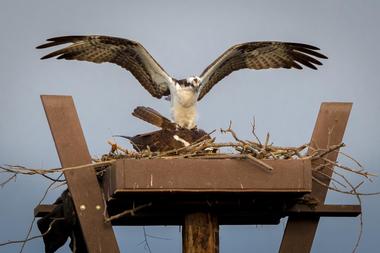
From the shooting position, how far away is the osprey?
290 inches

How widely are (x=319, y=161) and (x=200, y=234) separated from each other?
29.2 inches

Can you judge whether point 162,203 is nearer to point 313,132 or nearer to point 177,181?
point 177,181

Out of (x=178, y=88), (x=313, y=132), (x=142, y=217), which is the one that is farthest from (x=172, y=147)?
(x=178, y=88)

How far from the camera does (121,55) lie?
763 cm

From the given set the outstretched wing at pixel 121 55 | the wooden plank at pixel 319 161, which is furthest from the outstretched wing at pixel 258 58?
the wooden plank at pixel 319 161

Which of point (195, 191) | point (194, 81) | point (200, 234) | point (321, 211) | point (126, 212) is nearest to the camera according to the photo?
point (195, 191)

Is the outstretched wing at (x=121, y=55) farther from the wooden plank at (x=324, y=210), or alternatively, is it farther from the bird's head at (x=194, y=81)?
the wooden plank at (x=324, y=210)

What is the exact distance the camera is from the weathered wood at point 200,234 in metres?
5.04

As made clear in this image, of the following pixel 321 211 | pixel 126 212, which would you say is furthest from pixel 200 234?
pixel 321 211

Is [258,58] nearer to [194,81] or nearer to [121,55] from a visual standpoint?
[194,81]

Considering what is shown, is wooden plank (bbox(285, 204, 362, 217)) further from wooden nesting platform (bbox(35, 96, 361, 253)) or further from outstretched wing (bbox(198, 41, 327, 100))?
outstretched wing (bbox(198, 41, 327, 100))

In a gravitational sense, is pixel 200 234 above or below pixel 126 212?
below

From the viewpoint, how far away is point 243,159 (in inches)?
188

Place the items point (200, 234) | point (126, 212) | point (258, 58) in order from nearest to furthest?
point (126, 212) < point (200, 234) < point (258, 58)
